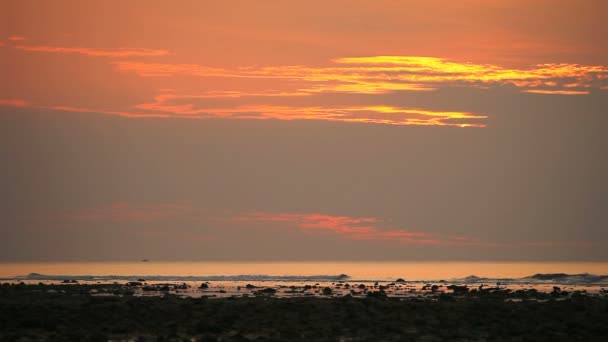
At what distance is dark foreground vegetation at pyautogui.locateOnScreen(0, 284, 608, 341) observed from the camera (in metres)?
36.1

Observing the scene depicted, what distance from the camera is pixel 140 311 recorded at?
45188 mm

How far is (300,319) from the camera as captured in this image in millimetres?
42094

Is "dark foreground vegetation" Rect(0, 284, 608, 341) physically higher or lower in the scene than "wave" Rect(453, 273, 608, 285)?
lower

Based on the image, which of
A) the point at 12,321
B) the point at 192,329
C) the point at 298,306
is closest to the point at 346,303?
the point at 298,306

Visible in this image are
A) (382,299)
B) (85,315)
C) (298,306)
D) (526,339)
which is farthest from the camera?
(382,299)

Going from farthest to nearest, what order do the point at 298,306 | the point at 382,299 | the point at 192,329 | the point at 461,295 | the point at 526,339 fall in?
1. the point at 461,295
2. the point at 382,299
3. the point at 298,306
4. the point at 192,329
5. the point at 526,339

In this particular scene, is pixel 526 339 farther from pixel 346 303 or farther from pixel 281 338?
pixel 346 303

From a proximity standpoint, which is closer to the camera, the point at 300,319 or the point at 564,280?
the point at 300,319

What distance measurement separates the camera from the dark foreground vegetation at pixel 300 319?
36.1m

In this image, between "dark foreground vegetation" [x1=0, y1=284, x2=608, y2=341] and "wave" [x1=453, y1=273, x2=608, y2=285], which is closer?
"dark foreground vegetation" [x1=0, y1=284, x2=608, y2=341]

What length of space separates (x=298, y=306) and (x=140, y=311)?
9183mm

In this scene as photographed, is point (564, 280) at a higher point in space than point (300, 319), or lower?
higher

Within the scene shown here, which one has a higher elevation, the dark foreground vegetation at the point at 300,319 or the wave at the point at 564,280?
the wave at the point at 564,280

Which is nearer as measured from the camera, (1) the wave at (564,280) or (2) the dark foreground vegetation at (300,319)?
(2) the dark foreground vegetation at (300,319)
